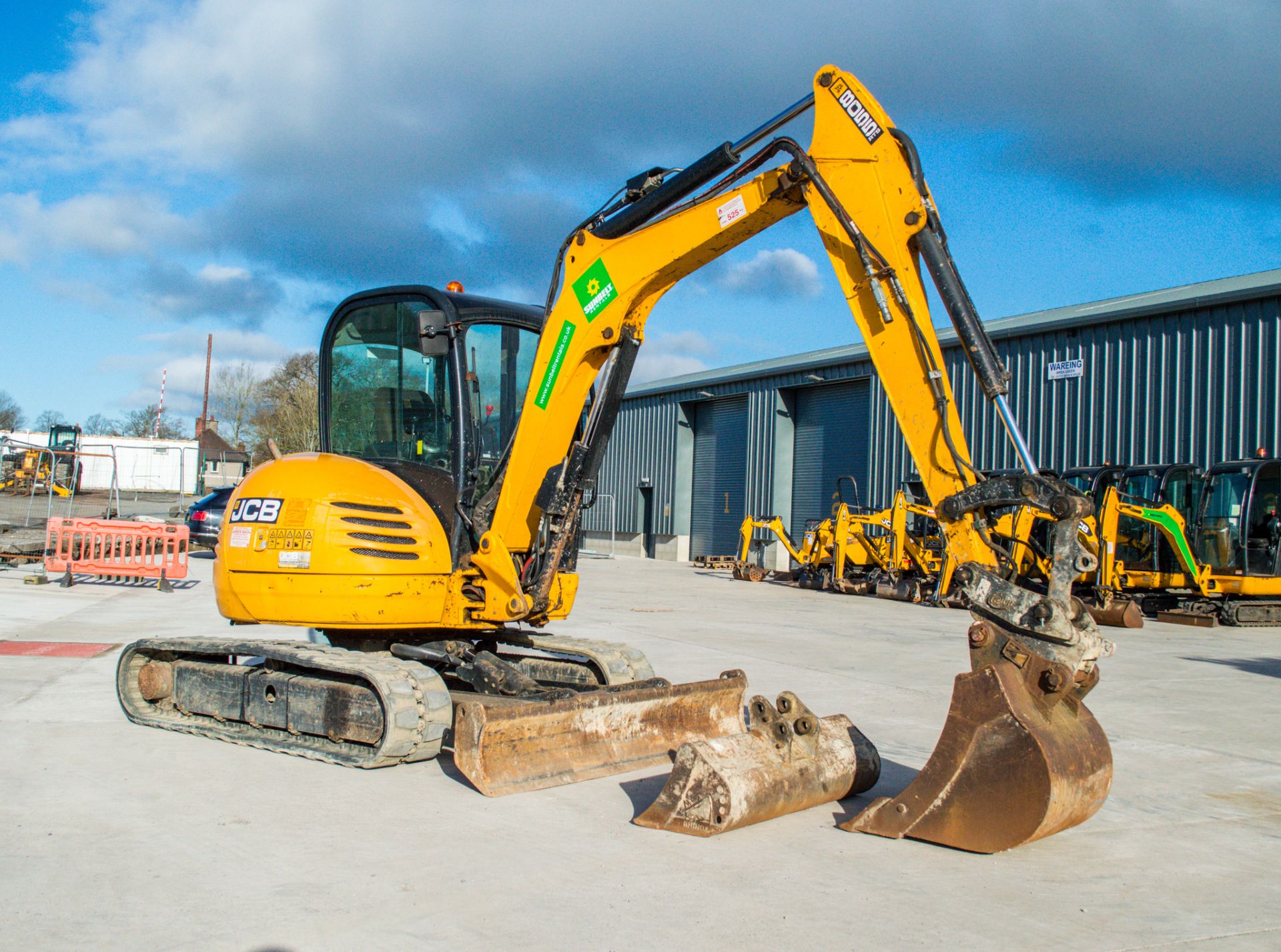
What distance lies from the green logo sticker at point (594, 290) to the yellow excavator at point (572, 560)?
17 mm

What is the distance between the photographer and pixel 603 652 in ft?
23.5

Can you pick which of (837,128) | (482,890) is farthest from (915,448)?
(482,890)

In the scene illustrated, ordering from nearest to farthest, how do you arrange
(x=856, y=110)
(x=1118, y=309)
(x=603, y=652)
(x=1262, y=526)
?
(x=856, y=110) < (x=603, y=652) < (x=1262, y=526) < (x=1118, y=309)

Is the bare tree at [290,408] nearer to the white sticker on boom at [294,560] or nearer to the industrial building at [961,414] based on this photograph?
the industrial building at [961,414]

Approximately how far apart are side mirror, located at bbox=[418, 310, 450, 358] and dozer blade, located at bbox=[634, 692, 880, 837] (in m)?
2.91

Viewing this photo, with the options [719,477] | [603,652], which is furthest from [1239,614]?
[719,477]

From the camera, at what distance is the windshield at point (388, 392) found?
22.1ft

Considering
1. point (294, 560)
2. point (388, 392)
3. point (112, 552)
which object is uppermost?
point (388, 392)

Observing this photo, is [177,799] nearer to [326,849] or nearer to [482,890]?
[326,849]

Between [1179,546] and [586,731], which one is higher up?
[1179,546]

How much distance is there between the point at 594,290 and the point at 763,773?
2.92m

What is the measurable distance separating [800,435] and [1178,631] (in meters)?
16.1

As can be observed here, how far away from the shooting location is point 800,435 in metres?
31.2

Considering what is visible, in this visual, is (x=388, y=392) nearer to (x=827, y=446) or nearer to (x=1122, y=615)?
(x=1122, y=615)
